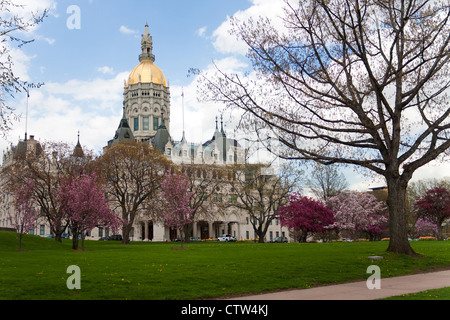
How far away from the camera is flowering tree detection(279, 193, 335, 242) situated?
5662 centimetres

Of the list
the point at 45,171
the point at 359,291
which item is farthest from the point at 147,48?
the point at 359,291

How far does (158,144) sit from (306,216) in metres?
55.5

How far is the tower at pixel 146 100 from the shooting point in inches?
4820

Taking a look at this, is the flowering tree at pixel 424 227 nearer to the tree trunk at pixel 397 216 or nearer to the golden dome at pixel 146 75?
the tree trunk at pixel 397 216

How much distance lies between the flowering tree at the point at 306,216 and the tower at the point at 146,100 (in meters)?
67.5

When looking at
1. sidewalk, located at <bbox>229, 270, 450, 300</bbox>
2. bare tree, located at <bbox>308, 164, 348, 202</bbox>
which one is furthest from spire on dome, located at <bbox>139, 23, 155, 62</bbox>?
sidewalk, located at <bbox>229, 270, 450, 300</bbox>

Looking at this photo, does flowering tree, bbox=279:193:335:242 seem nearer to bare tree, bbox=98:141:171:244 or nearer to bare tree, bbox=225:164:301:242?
bare tree, bbox=225:164:301:242

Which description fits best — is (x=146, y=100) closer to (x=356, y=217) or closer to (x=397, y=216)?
(x=356, y=217)

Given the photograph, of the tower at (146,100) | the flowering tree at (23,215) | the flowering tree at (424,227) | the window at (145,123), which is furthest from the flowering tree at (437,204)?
the window at (145,123)

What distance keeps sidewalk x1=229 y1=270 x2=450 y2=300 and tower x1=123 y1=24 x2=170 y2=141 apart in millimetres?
107395

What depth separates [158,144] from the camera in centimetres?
10512

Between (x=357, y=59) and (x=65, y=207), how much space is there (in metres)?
28.2
